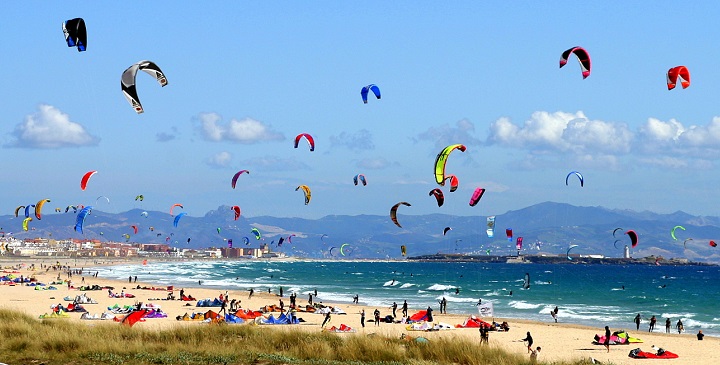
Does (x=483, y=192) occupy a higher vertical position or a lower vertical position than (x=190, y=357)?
higher

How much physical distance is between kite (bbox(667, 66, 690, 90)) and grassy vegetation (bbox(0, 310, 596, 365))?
14199 millimetres

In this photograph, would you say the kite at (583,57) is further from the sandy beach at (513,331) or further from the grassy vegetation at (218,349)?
the grassy vegetation at (218,349)

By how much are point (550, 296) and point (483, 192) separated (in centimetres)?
3087

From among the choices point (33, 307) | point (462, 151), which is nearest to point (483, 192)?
point (462, 151)

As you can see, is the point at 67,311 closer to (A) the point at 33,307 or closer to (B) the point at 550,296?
(A) the point at 33,307

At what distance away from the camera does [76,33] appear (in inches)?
821

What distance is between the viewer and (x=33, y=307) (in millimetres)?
39688

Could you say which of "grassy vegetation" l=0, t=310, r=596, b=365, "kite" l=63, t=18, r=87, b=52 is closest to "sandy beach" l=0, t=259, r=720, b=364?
"grassy vegetation" l=0, t=310, r=596, b=365

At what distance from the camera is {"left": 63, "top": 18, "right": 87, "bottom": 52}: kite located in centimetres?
2050

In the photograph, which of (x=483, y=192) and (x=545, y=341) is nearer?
(x=545, y=341)

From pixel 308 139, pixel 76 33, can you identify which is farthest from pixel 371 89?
pixel 76 33

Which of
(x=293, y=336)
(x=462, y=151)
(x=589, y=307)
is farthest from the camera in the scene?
(x=589, y=307)

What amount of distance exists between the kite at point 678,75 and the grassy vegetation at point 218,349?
46.6ft

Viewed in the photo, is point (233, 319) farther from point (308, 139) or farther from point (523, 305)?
point (523, 305)
